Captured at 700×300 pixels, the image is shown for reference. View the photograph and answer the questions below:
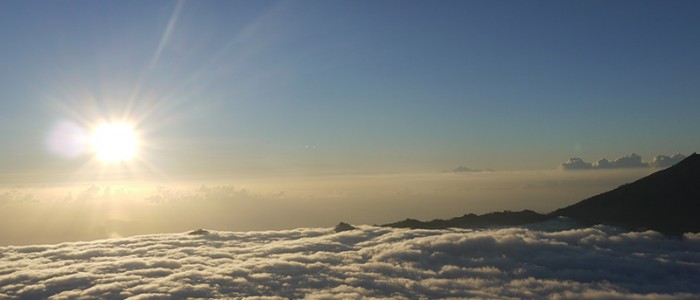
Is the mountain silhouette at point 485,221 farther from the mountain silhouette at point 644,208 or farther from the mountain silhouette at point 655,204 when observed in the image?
the mountain silhouette at point 655,204

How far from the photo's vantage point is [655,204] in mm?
103188

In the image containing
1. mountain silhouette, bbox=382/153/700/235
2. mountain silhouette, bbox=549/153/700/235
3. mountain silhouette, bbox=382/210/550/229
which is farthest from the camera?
mountain silhouette, bbox=382/210/550/229

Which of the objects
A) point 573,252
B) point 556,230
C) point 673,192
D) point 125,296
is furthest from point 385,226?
point 125,296

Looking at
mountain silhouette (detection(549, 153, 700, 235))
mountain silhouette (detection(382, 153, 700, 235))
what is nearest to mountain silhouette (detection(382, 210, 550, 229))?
mountain silhouette (detection(382, 153, 700, 235))

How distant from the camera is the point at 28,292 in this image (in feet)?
220

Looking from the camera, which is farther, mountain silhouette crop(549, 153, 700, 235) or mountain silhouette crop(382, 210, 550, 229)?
mountain silhouette crop(382, 210, 550, 229)

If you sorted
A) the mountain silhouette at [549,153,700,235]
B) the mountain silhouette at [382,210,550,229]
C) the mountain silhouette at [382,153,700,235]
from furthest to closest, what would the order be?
the mountain silhouette at [382,210,550,229] < the mountain silhouette at [382,153,700,235] < the mountain silhouette at [549,153,700,235]

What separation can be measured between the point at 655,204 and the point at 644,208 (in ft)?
8.01

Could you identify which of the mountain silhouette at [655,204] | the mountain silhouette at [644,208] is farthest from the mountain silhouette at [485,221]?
the mountain silhouette at [655,204]

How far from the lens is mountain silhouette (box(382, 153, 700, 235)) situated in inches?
3824

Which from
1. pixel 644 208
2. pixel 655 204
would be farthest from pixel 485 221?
pixel 655 204

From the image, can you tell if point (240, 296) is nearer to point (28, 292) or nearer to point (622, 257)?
point (28, 292)

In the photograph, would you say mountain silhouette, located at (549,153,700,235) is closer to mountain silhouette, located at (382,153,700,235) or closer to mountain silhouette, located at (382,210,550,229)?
mountain silhouette, located at (382,153,700,235)

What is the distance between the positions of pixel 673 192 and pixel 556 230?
94.6 ft
